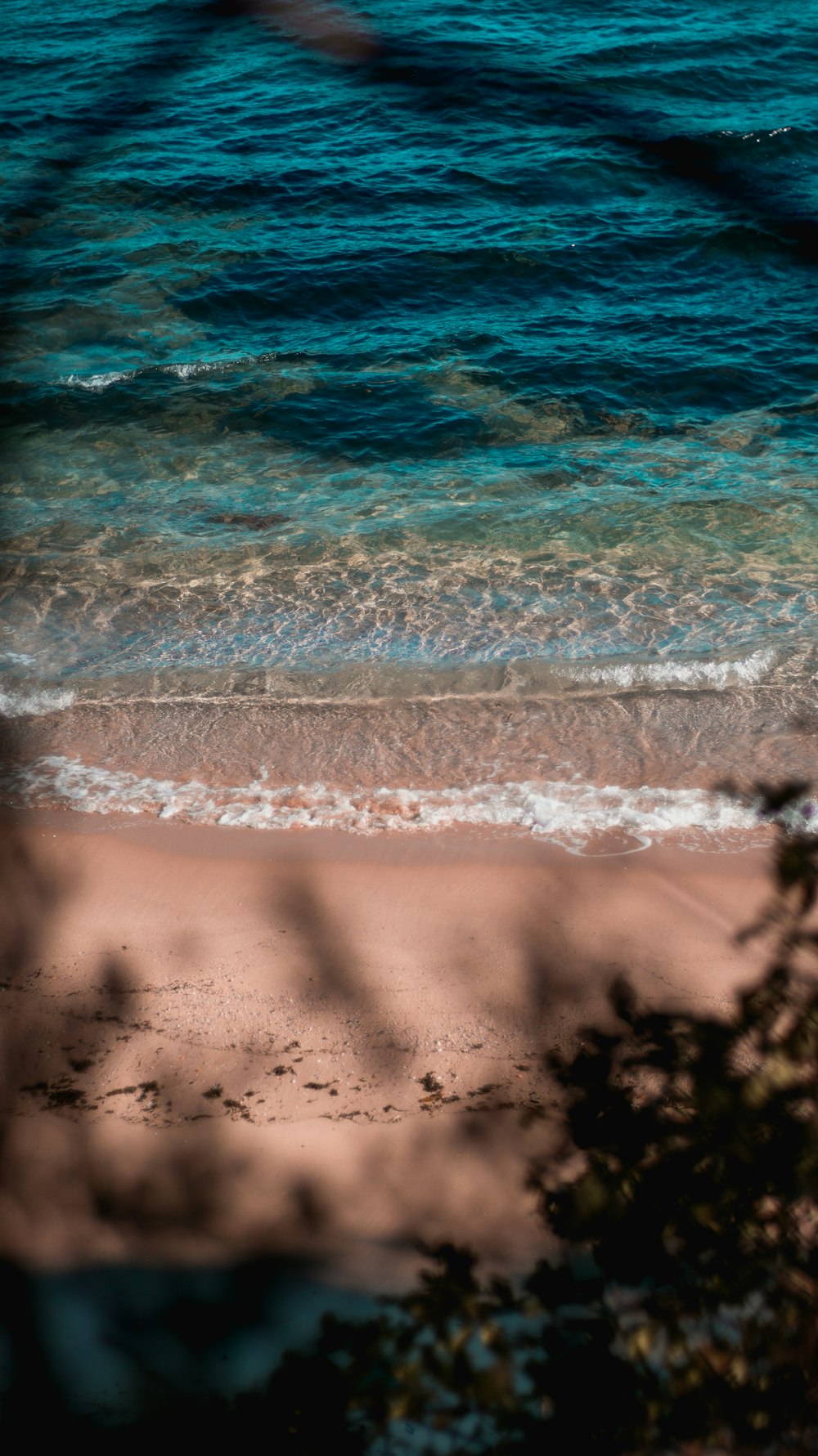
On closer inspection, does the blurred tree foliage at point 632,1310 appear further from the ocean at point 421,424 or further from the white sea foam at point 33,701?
the white sea foam at point 33,701

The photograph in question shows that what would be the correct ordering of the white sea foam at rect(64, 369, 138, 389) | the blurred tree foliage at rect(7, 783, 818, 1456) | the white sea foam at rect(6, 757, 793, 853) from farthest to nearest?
the white sea foam at rect(64, 369, 138, 389) → the white sea foam at rect(6, 757, 793, 853) → the blurred tree foliage at rect(7, 783, 818, 1456)

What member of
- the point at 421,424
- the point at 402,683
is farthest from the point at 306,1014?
the point at 421,424

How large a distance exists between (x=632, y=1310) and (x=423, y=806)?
197 cm

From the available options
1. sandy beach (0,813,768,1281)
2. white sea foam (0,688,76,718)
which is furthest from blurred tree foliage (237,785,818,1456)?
white sea foam (0,688,76,718)

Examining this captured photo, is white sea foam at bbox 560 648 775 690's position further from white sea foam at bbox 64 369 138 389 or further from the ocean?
white sea foam at bbox 64 369 138 389

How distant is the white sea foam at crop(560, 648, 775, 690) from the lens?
477 cm

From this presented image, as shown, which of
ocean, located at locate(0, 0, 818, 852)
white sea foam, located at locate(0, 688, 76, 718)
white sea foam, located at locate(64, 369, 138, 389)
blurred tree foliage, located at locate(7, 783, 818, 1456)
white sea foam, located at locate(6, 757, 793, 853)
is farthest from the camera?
white sea foam, located at locate(64, 369, 138, 389)

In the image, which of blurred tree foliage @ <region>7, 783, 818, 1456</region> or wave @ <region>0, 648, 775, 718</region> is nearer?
blurred tree foliage @ <region>7, 783, 818, 1456</region>

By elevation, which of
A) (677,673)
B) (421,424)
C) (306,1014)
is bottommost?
(677,673)

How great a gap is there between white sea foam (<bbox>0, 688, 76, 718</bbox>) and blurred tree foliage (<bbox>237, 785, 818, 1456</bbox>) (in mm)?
2969

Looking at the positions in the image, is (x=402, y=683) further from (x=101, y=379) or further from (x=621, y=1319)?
(x=101, y=379)

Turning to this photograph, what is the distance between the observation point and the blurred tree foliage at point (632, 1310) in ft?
7.07

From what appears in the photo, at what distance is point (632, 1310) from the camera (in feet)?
7.61

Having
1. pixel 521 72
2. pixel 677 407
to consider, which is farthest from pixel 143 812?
pixel 521 72
